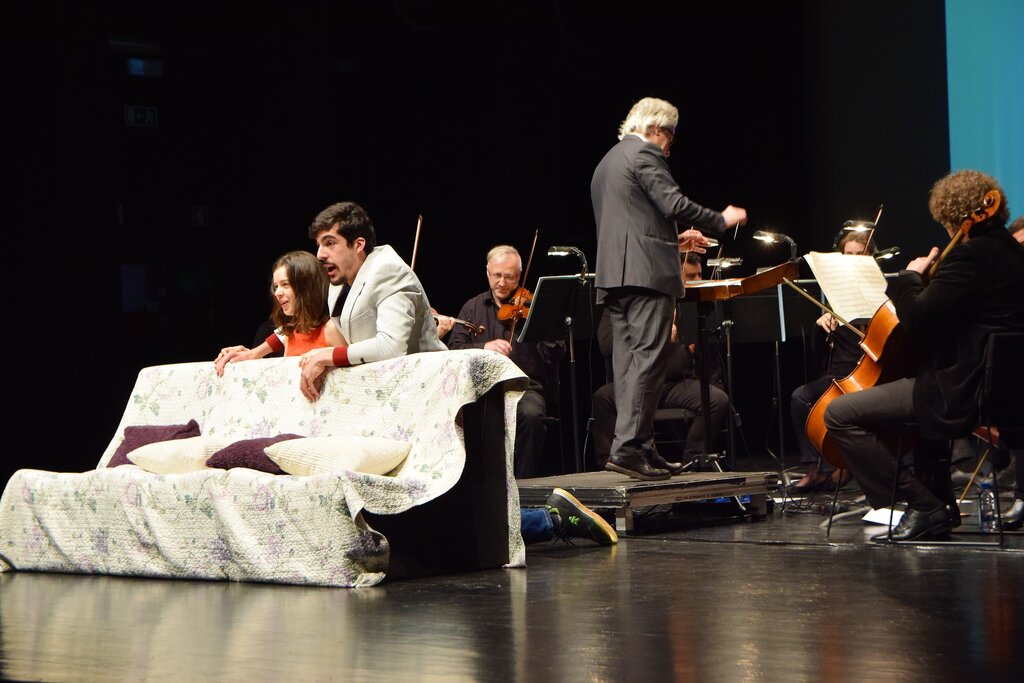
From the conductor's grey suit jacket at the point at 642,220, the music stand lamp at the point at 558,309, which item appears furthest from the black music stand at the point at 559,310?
the conductor's grey suit jacket at the point at 642,220

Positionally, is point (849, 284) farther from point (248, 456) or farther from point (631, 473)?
point (248, 456)

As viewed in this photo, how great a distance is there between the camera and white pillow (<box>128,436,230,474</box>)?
372cm

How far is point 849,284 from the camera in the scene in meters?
4.10

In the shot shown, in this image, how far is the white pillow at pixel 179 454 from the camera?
3.72 m

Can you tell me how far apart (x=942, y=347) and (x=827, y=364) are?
242cm

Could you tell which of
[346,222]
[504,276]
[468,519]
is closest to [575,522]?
[468,519]

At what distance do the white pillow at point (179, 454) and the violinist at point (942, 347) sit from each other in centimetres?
196

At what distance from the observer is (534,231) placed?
289 inches

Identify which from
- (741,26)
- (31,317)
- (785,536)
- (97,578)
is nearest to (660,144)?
(785,536)

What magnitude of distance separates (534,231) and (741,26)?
1.73 meters

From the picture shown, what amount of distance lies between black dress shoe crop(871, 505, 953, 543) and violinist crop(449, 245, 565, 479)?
1791 mm

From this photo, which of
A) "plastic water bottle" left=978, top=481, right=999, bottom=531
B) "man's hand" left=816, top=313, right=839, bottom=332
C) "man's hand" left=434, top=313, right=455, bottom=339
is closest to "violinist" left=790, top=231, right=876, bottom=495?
"man's hand" left=816, top=313, right=839, bottom=332

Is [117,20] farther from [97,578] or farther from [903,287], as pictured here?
[903,287]

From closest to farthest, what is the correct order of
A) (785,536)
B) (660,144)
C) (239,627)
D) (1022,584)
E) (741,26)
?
1. (239,627)
2. (1022,584)
3. (785,536)
4. (660,144)
5. (741,26)
